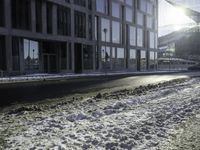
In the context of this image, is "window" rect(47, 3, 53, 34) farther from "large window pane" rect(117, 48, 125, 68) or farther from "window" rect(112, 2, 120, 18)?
"large window pane" rect(117, 48, 125, 68)

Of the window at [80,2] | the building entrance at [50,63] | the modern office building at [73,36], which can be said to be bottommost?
the building entrance at [50,63]

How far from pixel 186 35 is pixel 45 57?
99.7 m

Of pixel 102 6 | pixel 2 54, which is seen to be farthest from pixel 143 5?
pixel 2 54

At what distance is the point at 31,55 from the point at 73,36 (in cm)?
829

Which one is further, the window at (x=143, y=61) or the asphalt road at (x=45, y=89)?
the window at (x=143, y=61)

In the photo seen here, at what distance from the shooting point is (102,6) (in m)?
56.5

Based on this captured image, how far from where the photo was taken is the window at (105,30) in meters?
55.5

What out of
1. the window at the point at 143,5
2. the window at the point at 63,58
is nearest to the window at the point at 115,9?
the window at the point at 143,5

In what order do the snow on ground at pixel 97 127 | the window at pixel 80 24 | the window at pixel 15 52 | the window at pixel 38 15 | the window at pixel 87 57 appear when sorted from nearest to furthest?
the snow on ground at pixel 97 127
the window at pixel 15 52
the window at pixel 38 15
the window at pixel 80 24
the window at pixel 87 57

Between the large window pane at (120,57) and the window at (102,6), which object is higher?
the window at (102,6)

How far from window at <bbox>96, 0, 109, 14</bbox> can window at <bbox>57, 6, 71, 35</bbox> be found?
8.91 metres

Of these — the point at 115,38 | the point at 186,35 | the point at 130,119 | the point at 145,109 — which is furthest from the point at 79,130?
the point at 186,35

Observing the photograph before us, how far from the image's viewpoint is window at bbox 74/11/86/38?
158 ft

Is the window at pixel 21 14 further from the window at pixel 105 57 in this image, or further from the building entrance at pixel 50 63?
the window at pixel 105 57
